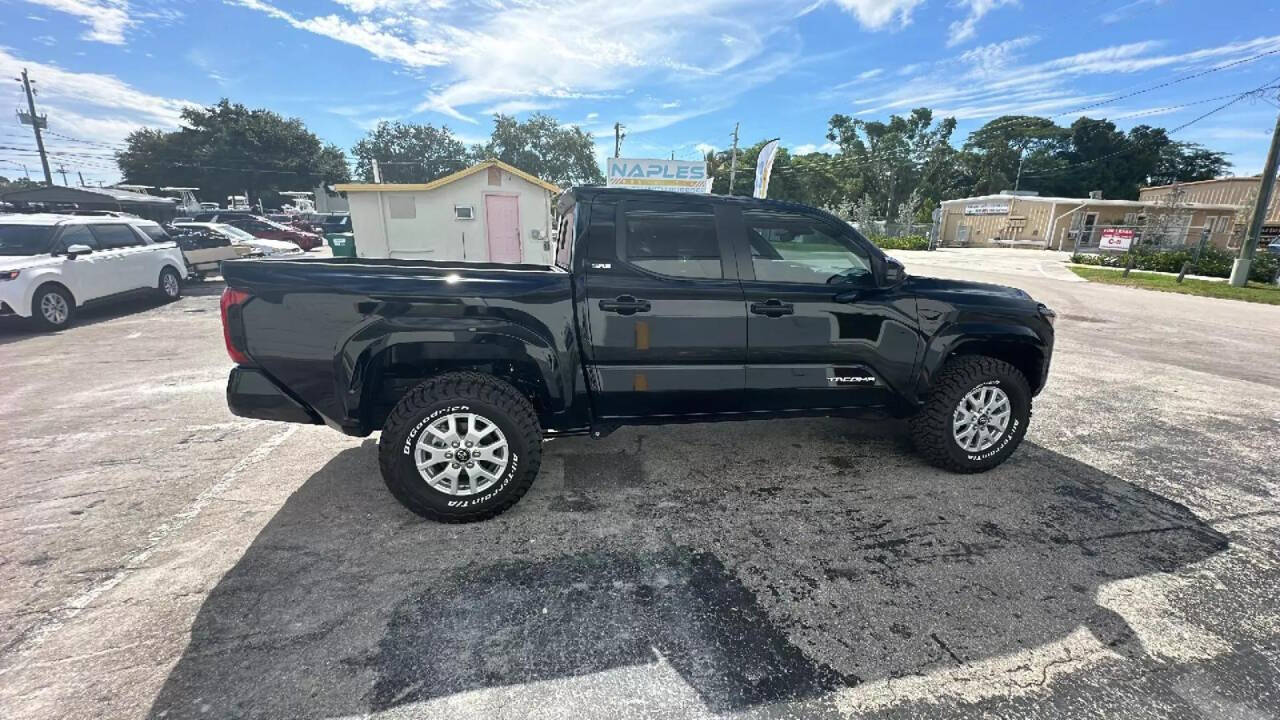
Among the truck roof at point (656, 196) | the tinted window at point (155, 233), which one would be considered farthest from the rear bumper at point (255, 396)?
the tinted window at point (155, 233)

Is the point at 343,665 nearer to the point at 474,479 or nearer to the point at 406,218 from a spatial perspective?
the point at 474,479

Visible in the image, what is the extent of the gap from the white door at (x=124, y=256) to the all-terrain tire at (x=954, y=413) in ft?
39.7

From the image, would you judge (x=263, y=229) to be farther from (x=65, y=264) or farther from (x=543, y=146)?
(x=543, y=146)

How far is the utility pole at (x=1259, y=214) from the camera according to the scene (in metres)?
15.1

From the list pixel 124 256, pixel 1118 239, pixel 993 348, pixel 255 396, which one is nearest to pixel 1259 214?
pixel 1118 239

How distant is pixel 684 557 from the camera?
276 centimetres

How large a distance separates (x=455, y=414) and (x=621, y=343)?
100 cm

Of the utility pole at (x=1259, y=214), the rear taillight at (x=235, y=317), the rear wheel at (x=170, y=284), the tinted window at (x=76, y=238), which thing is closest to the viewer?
the rear taillight at (x=235, y=317)

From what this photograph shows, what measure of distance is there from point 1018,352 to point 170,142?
254ft

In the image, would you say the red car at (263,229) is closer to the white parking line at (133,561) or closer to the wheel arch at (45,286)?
the wheel arch at (45,286)

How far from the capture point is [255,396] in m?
2.89

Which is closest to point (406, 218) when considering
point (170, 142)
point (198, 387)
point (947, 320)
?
point (198, 387)

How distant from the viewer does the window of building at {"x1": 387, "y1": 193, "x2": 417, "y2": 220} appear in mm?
12922

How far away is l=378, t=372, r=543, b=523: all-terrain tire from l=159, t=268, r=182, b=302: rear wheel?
10969 millimetres
